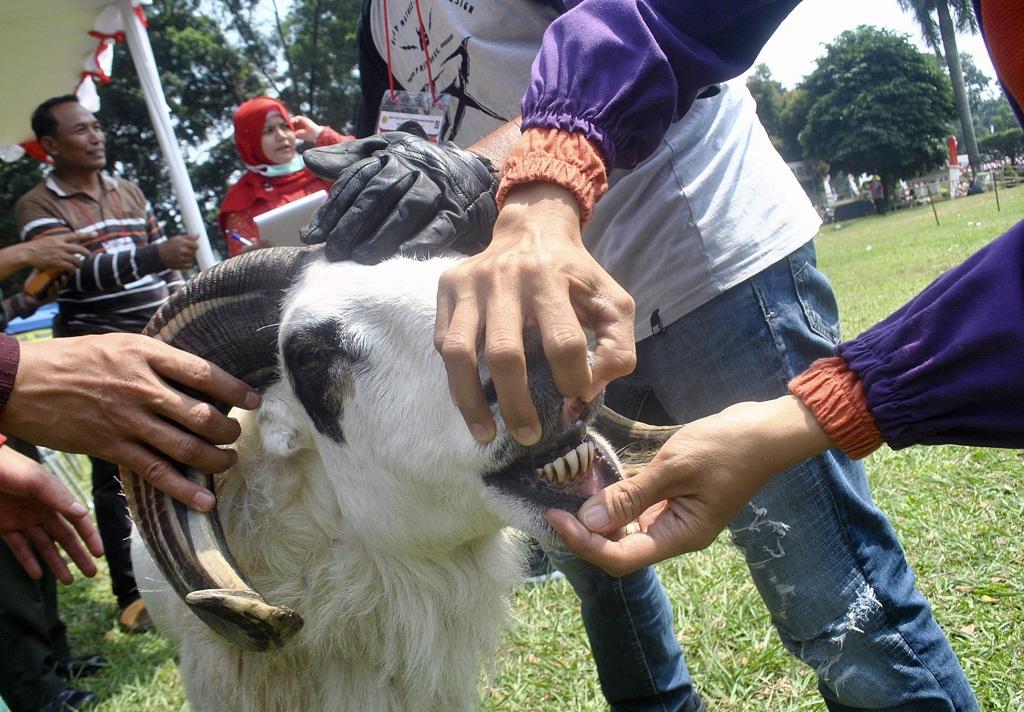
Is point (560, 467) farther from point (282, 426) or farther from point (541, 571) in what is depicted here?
point (541, 571)

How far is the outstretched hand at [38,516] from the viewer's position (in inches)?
79.7

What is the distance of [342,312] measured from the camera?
197cm

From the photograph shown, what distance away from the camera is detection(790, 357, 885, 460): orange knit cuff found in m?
1.36

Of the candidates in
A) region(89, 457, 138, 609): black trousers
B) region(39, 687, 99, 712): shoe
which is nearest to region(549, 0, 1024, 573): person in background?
region(39, 687, 99, 712): shoe

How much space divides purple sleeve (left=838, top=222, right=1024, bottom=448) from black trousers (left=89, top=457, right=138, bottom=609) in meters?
4.73

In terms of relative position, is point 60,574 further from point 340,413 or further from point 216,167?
point 216,167

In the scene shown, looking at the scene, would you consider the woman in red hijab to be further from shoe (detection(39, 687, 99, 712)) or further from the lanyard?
the lanyard

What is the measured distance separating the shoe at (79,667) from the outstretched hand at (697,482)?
407 cm

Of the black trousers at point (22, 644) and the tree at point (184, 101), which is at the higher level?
the tree at point (184, 101)

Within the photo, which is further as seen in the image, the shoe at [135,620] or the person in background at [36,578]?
the shoe at [135,620]

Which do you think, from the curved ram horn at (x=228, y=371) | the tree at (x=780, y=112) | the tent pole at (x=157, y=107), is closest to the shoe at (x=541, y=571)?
the curved ram horn at (x=228, y=371)

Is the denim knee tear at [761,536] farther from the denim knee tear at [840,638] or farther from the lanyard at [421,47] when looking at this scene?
the lanyard at [421,47]

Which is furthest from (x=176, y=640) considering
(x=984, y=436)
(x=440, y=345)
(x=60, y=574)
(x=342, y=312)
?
(x=984, y=436)

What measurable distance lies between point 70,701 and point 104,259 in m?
2.50
